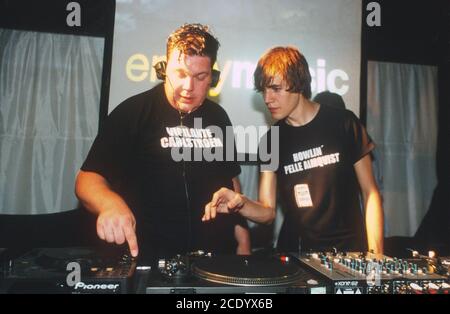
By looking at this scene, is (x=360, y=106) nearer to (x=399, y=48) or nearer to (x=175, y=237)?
(x=399, y=48)

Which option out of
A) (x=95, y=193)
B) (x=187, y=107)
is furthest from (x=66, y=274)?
(x=187, y=107)

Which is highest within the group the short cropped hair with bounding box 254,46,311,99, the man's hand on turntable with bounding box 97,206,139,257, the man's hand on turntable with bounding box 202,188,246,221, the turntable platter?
the short cropped hair with bounding box 254,46,311,99

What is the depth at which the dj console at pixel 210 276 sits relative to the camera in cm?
89

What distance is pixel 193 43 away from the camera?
73.9 inches

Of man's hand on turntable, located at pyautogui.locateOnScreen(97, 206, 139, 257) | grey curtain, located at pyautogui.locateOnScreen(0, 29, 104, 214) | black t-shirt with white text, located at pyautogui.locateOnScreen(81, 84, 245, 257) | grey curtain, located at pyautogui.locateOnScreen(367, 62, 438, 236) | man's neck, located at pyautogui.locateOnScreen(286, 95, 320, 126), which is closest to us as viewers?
man's hand on turntable, located at pyautogui.locateOnScreen(97, 206, 139, 257)

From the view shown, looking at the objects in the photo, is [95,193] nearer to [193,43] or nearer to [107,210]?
[107,210]

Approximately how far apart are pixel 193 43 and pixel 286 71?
1.91 feet

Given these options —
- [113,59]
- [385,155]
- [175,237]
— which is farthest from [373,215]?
[113,59]

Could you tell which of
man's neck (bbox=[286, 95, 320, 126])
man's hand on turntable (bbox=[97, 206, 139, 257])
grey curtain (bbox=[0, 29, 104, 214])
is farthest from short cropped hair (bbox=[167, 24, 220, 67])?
grey curtain (bbox=[0, 29, 104, 214])

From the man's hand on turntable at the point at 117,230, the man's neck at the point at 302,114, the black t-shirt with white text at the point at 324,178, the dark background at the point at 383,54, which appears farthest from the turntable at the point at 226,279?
the dark background at the point at 383,54

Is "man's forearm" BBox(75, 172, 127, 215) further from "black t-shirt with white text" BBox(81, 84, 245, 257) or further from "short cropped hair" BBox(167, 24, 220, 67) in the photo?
"short cropped hair" BBox(167, 24, 220, 67)

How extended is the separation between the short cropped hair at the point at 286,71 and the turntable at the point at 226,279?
1.23 metres

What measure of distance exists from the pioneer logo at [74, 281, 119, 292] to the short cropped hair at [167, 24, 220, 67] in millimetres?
1320

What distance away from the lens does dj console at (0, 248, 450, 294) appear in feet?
2.93
